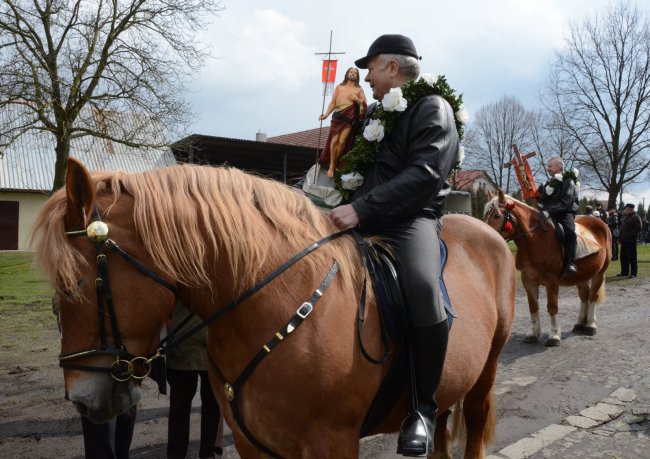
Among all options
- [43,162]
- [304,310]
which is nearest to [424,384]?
[304,310]

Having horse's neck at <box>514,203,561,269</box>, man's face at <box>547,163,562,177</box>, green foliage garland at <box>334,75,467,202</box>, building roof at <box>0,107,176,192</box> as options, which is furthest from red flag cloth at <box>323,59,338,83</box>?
building roof at <box>0,107,176,192</box>

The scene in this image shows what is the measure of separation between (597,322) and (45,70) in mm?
16507

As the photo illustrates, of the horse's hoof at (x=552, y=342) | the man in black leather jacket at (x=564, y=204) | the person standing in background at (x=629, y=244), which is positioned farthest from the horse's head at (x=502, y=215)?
the person standing in background at (x=629, y=244)

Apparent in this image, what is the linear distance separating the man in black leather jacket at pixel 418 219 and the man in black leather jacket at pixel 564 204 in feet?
21.8

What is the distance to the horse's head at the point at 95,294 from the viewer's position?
1.84 meters

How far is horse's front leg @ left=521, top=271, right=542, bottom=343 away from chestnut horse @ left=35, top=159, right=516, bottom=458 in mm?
6154

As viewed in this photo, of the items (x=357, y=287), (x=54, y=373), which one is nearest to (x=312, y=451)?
(x=357, y=287)

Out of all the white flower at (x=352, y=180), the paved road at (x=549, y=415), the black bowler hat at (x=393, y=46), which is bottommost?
the paved road at (x=549, y=415)

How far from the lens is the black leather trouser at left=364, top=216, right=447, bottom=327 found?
237 centimetres

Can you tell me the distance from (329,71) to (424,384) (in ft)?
7.78

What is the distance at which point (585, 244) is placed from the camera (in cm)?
878

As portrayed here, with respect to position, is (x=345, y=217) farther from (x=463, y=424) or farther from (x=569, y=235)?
(x=569, y=235)

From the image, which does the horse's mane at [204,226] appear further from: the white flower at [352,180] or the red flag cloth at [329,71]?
the red flag cloth at [329,71]

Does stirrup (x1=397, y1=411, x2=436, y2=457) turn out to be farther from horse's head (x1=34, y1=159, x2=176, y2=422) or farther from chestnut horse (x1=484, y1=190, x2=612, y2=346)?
chestnut horse (x1=484, y1=190, x2=612, y2=346)
